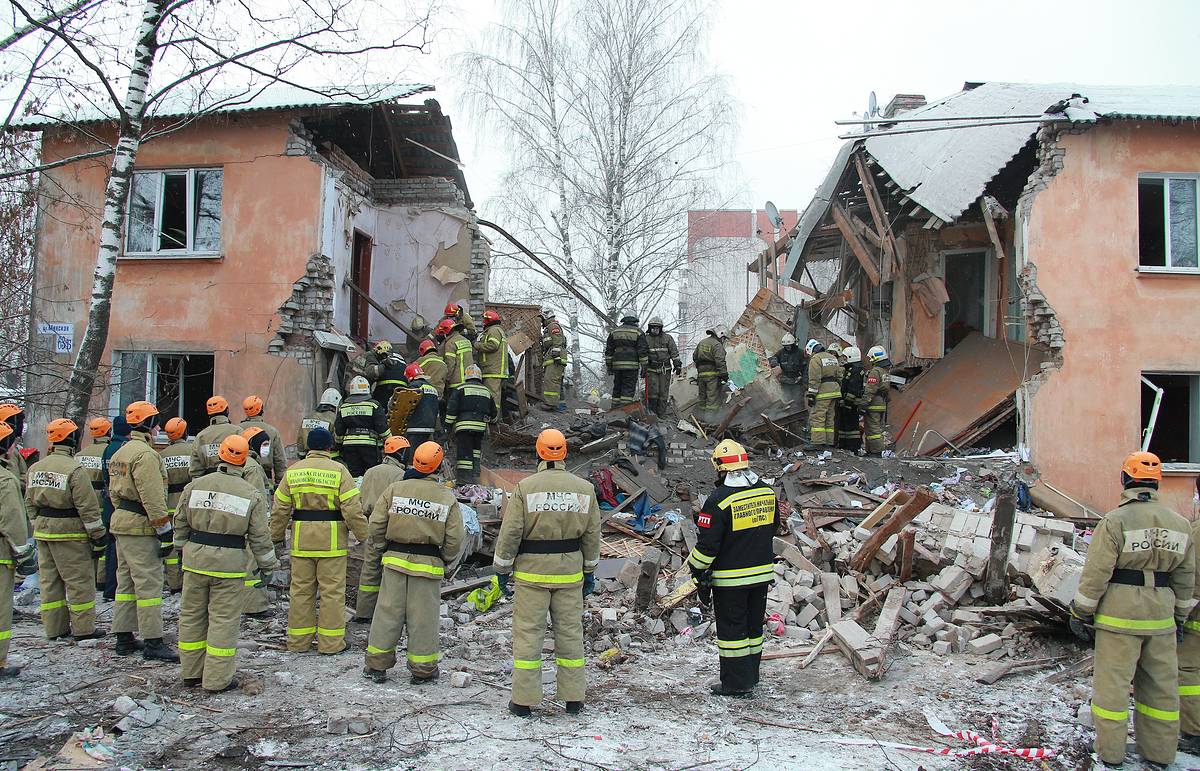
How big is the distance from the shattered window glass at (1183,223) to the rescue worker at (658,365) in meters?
7.45

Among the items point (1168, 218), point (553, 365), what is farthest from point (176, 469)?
point (1168, 218)

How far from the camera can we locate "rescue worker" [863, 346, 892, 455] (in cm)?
1202

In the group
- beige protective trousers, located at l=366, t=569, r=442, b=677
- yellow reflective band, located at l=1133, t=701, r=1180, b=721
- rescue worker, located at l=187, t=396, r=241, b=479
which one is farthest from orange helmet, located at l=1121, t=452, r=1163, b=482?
rescue worker, located at l=187, t=396, r=241, b=479

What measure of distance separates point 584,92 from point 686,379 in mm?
8622

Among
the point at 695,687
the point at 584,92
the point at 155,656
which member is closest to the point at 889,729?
the point at 695,687

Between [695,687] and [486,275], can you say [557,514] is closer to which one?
[695,687]

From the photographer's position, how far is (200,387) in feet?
39.5

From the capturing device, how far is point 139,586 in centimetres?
614

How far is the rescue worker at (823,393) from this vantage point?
11.9 metres

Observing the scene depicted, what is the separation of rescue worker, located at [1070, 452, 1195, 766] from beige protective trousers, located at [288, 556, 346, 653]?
529 centimetres

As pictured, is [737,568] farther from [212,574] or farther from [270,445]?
[270,445]

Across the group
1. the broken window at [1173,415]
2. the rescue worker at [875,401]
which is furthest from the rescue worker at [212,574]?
the broken window at [1173,415]

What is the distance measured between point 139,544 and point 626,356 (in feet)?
27.0

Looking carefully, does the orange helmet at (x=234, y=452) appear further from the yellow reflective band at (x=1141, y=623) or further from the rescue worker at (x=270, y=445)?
the yellow reflective band at (x=1141, y=623)
